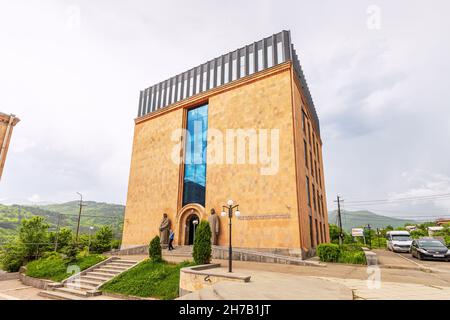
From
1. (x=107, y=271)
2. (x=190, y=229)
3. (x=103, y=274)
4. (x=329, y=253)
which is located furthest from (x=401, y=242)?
(x=103, y=274)

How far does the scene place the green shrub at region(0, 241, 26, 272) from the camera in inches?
789

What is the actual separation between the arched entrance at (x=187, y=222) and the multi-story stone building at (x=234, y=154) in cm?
9

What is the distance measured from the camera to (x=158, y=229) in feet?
75.0

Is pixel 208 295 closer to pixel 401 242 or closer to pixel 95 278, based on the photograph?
pixel 95 278

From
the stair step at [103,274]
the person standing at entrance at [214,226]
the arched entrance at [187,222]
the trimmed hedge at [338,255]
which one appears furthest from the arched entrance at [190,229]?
the trimmed hedge at [338,255]

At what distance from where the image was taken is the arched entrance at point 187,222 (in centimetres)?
2108

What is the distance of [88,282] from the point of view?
1320cm

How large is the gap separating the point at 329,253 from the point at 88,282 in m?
14.2

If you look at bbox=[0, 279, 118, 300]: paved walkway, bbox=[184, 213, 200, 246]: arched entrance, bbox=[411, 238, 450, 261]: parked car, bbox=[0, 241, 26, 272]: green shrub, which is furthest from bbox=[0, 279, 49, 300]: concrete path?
Answer: bbox=[411, 238, 450, 261]: parked car

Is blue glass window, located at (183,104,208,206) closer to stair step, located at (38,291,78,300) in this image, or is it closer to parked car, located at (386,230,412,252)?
stair step, located at (38,291,78,300)
